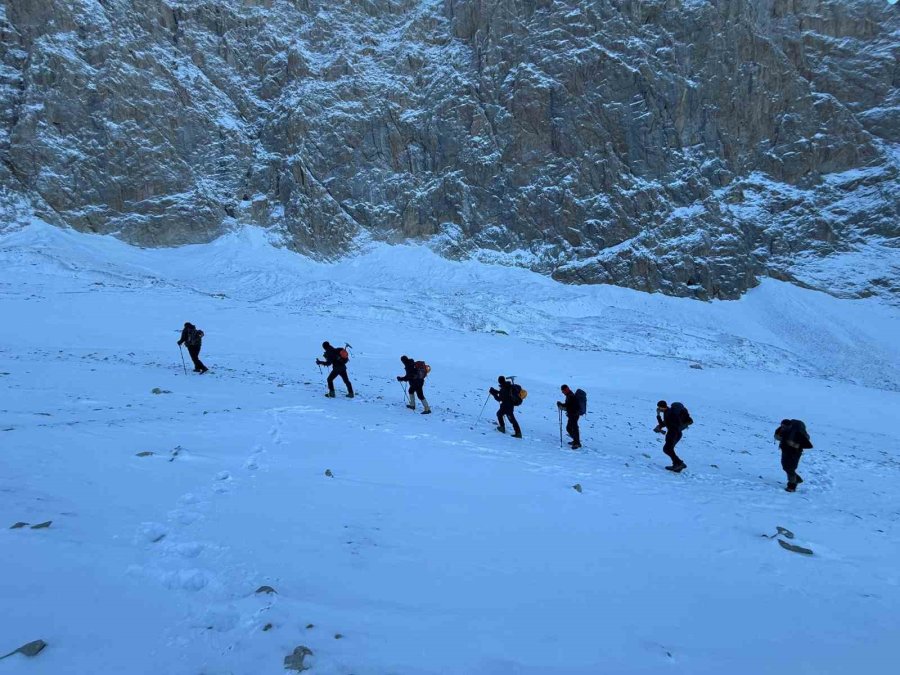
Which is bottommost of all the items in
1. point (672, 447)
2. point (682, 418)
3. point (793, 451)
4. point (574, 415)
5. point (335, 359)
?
point (672, 447)

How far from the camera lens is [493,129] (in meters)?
66.9

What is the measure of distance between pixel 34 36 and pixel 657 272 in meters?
74.9

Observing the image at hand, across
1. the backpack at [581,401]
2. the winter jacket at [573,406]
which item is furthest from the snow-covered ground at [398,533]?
the backpack at [581,401]

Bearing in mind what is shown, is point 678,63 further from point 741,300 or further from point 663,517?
point 663,517

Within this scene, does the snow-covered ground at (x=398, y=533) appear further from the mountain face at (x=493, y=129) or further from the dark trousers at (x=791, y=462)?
the mountain face at (x=493, y=129)

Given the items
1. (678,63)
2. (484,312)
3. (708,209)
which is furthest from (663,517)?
(678,63)

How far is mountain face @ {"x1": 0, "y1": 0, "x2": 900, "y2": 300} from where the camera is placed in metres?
57.7

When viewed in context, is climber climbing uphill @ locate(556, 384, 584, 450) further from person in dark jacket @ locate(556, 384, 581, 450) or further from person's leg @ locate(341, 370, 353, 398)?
person's leg @ locate(341, 370, 353, 398)

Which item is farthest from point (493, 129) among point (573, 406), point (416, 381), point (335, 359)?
point (573, 406)

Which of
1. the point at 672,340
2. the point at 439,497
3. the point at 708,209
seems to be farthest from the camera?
the point at 708,209

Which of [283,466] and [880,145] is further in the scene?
[880,145]

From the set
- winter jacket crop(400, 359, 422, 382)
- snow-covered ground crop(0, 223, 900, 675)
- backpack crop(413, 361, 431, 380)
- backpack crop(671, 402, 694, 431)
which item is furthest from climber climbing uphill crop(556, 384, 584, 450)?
winter jacket crop(400, 359, 422, 382)

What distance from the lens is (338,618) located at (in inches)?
148

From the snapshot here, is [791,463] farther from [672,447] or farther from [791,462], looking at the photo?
[672,447]
